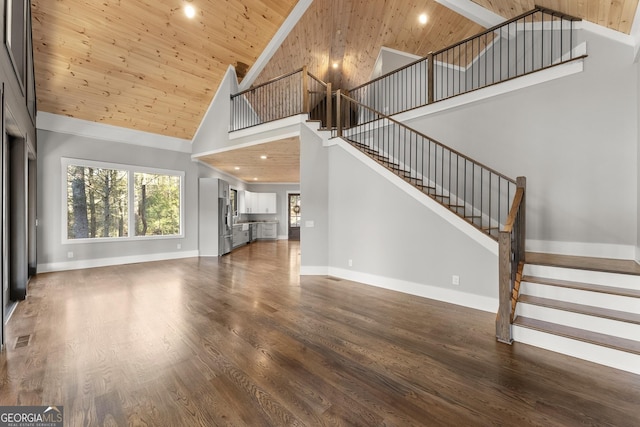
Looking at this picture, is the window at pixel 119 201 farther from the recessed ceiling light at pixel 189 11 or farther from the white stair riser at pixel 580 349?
the white stair riser at pixel 580 349

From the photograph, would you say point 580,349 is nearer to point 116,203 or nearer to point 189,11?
point 189,11

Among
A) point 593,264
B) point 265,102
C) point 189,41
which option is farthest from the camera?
point 265,102

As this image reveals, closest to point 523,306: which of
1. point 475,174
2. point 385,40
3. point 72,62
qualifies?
point 475,174

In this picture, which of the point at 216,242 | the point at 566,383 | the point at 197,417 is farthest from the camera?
the point at 216,242

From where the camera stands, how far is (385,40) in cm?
690

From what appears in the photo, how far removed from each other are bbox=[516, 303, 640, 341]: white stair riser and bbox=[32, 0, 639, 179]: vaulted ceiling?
3539 mm

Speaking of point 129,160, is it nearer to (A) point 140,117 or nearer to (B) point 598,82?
(A) point 140,117

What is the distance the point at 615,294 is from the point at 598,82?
289cm

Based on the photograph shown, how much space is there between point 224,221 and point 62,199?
3.46 metres

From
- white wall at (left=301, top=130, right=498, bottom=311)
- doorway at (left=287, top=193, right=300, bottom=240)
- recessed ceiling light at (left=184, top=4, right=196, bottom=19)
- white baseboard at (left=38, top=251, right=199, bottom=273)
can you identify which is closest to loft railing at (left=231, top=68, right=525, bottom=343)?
white wall at (left=301, top=130, right=498, bottom=311)

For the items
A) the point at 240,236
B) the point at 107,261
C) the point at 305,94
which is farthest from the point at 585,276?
the point at 240,236

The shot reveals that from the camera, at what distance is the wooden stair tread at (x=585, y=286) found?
2.47 m

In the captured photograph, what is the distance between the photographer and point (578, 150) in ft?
12.3

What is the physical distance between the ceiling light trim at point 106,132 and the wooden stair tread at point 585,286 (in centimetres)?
775
